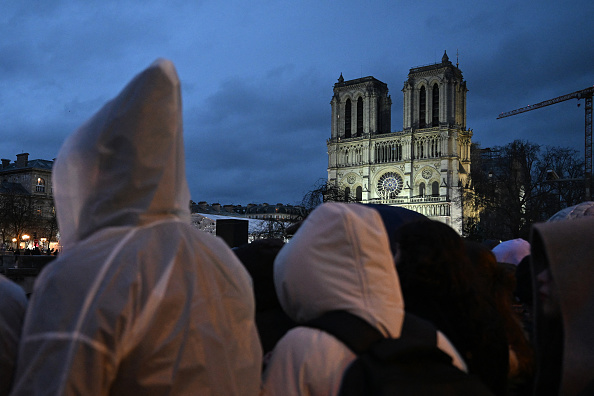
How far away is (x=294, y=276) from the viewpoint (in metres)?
2.03

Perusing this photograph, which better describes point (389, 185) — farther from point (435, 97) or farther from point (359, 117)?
point (435, 97)

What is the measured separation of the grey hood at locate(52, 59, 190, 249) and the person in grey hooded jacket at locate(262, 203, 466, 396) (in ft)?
1.80

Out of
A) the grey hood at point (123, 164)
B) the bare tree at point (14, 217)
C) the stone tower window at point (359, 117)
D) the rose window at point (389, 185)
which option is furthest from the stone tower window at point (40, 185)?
the grey hood at point (123, 164)

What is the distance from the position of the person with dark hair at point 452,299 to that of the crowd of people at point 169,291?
0.93ft

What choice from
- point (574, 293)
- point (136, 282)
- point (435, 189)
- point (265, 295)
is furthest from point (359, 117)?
point (136, 282)

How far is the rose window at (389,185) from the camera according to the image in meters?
71.5

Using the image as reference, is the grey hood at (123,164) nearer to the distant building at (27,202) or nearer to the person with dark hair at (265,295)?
the person with dark hair at (265,295)

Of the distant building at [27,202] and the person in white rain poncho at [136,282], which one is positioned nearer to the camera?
the person in white rain poncho at [136,282]

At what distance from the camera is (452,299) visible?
8.21ft

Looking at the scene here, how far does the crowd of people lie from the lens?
1.50 m

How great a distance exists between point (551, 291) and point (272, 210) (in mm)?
116696

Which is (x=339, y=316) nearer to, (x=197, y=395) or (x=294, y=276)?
(x=294, y=276)

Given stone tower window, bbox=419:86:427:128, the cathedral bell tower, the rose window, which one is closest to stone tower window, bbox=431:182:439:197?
the rose window

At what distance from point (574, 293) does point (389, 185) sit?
7085 centimetres
